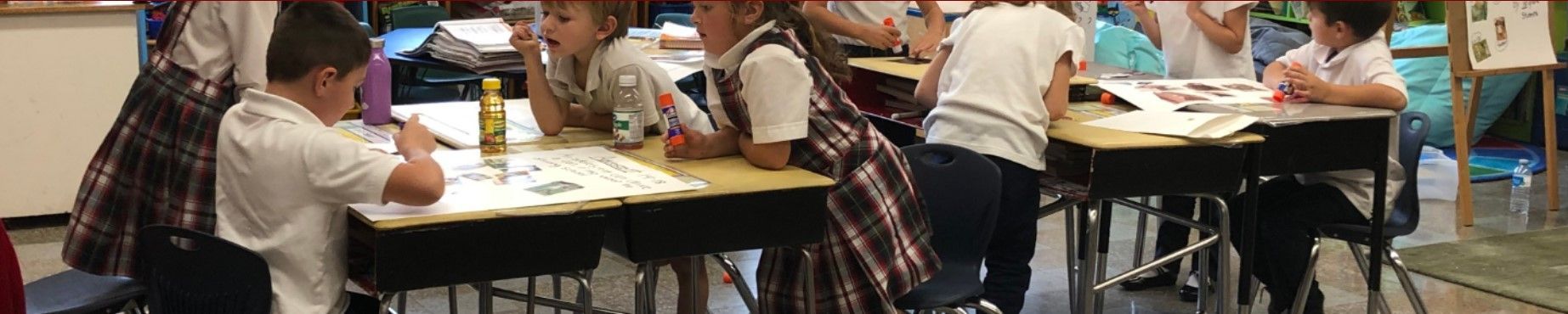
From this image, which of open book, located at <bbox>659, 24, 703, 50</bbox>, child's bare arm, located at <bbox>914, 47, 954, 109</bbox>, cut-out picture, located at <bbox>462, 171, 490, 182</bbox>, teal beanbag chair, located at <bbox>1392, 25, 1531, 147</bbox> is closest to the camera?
cut-out picture, located at <bbox>462, 171, 490, 182</bbox>

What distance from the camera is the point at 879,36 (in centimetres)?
464

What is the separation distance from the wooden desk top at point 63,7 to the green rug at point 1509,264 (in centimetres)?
410

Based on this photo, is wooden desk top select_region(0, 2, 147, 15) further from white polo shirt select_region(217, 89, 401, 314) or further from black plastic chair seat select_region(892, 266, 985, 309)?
black plastic chair seat select_region(892, 266, 985, 309)

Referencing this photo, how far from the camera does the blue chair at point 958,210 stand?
311cm

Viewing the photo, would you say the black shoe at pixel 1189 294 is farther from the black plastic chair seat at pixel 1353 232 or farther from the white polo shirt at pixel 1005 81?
the white polo shirt at pixel 1005 81

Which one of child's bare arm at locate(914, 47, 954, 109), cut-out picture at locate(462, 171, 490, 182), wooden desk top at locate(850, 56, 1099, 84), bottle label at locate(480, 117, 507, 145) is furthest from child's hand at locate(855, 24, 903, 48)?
cut-out picture at locate(462, 171, 490, 182)

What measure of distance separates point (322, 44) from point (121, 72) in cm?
295

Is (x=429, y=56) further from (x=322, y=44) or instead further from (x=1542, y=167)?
(x=1542, y=167)

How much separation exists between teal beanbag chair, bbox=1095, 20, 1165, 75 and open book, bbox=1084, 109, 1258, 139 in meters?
3.76

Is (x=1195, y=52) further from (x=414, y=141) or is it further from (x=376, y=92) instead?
(x=414, y=141)

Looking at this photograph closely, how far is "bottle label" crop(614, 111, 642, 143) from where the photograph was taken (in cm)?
298

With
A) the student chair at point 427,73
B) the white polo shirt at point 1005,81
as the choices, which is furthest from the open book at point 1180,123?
the student chair at point 427,73

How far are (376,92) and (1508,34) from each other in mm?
4426

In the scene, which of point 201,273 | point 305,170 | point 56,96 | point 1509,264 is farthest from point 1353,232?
point 56,96
